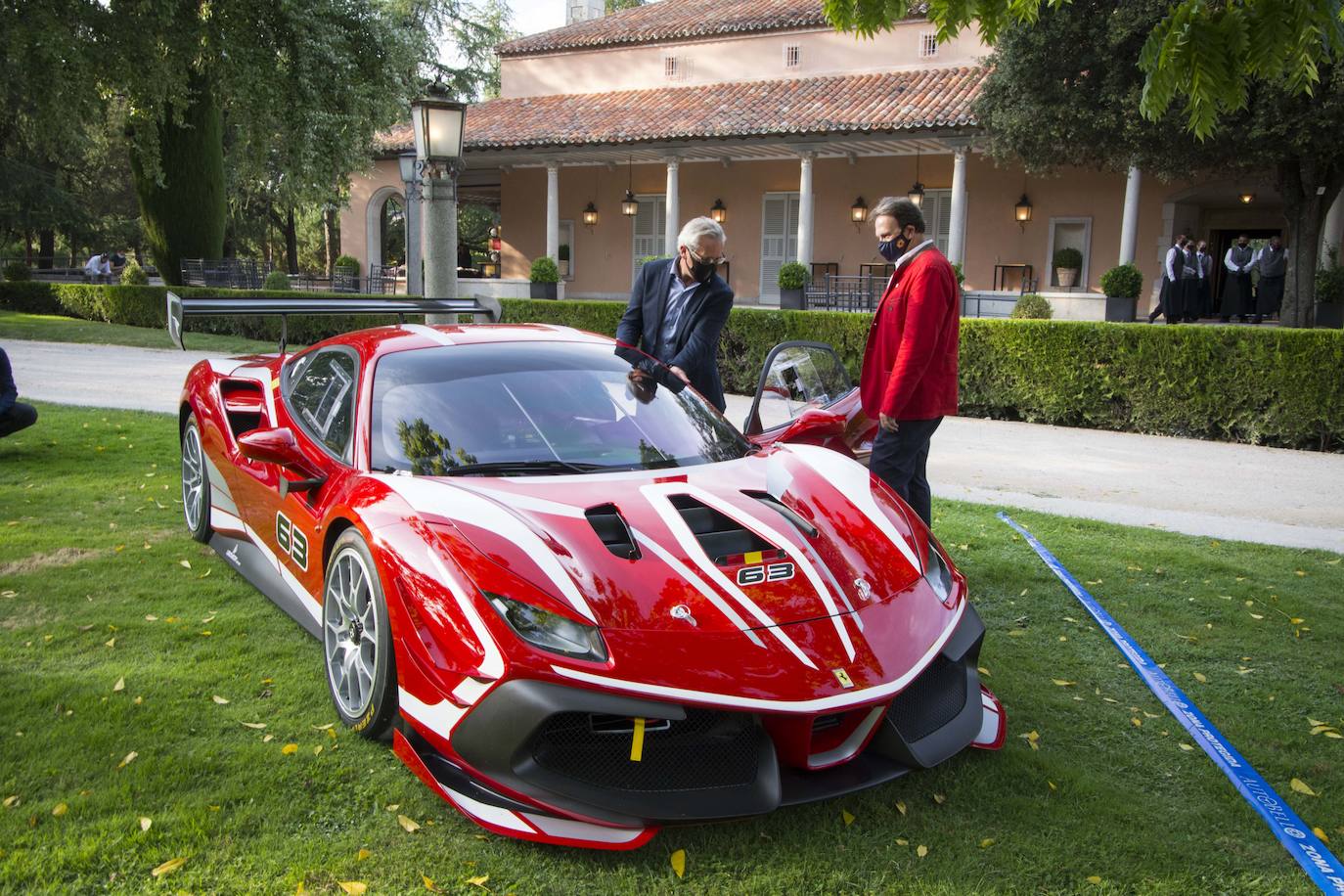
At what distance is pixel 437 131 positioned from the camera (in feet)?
26.9

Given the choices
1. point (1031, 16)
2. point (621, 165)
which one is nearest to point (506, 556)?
point (1031, 16)

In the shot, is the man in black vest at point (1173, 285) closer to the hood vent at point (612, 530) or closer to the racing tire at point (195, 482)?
Result: the racing tire at point (195, 482)

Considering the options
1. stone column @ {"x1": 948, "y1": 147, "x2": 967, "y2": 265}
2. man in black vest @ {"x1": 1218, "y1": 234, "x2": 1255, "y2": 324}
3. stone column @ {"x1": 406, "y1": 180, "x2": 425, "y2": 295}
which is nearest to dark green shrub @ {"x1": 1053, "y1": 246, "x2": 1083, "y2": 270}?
stone column @ {"x1": 948, "y1": 147, "x2": 967, "y2": 265}

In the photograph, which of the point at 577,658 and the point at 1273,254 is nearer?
the point at 577,658

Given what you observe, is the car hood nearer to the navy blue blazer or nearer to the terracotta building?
the navy blue blazer

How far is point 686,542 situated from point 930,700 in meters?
0.87

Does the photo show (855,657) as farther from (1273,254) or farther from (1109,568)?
(1273,254)

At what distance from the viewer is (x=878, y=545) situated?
334cm

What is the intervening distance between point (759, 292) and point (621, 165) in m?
5.36

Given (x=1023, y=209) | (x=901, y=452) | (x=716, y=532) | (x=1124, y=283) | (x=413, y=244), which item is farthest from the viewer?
(x=1023, y=209)

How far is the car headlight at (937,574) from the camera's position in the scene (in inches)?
130

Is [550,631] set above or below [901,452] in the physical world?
below

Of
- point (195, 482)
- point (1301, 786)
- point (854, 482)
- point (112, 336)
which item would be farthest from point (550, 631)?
point (112, 336)

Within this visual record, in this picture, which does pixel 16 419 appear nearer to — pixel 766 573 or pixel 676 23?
pixel 766 573
